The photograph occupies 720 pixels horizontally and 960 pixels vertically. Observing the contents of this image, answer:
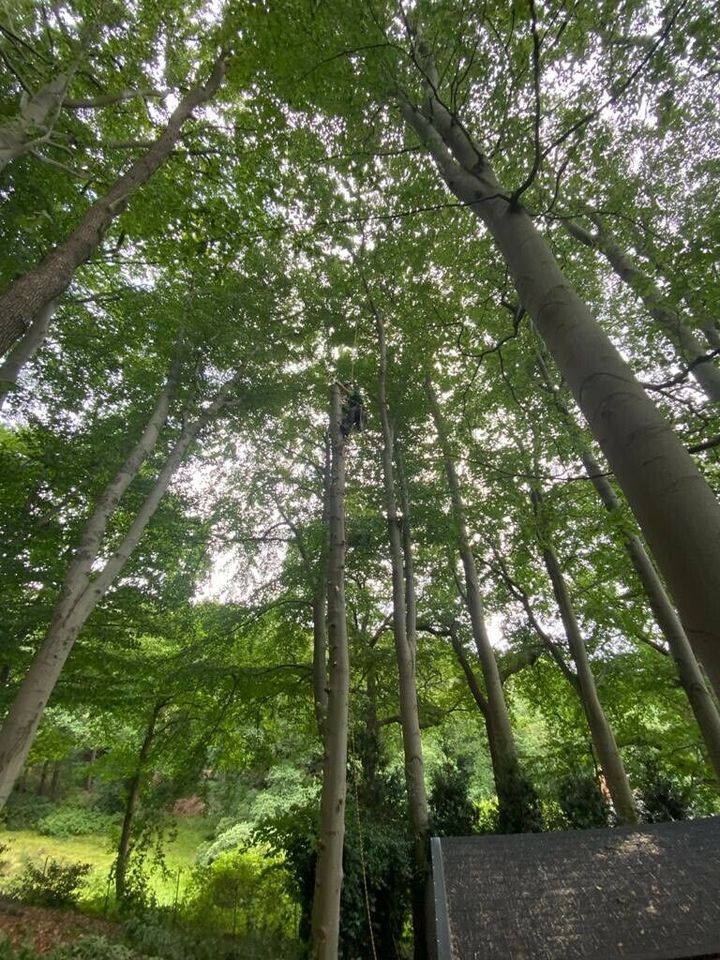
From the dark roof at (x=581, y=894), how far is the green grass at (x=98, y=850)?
36.8 feet

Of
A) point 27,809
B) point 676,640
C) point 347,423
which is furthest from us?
point 27,809

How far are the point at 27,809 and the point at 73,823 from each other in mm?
1800

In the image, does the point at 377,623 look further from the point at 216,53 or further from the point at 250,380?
the point at 216,53

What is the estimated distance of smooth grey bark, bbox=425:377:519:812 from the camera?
7.40 metres

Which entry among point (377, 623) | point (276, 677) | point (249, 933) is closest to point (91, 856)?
point (249, 933)

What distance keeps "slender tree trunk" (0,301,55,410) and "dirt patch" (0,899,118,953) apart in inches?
301

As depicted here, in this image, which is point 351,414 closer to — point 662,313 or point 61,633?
point 662,313

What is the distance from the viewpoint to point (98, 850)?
15.7 m

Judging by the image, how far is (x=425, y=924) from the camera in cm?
604

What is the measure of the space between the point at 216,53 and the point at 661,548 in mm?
9778

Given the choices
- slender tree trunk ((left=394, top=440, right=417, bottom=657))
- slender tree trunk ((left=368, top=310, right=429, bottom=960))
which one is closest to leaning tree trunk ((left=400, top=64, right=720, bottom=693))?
slender tree trunk ((left=368, top=310, right=429, bottom=960))

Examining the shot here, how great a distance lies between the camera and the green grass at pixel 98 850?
12.4 metres

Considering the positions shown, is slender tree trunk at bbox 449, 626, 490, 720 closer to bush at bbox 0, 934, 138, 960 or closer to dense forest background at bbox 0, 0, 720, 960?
dense forest background at bbox 0, 0, 720, 960

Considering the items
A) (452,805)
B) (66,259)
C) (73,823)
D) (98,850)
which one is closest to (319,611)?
(452,805)
